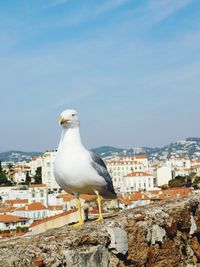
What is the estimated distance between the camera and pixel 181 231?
4719 mm

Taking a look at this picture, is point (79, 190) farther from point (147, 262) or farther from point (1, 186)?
point (1, 186)

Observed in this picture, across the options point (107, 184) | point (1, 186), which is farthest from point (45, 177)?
point (107, 184)

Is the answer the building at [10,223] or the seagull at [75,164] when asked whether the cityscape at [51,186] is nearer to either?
the building at [10,223]

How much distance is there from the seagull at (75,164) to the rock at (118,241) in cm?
58

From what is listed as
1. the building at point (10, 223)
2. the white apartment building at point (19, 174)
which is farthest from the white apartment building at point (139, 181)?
the building at point (10, 223)

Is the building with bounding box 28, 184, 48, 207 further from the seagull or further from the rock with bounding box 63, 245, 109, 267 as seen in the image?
the rock with bounding box 63, 245, 109, 267

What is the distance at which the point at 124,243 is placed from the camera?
13.2ft

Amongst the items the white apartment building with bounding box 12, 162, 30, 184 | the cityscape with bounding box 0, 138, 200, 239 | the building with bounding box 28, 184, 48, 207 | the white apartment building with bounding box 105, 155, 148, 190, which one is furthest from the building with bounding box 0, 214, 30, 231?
the white apartment building with bounding box 105, 155, 148, 190

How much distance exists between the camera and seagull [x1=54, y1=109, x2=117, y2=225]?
452 cm

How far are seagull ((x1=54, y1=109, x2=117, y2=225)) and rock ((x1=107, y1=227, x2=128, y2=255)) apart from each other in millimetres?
579

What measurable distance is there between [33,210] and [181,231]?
206 feet

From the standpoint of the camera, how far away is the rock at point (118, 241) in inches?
155

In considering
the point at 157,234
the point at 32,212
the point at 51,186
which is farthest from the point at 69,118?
the point at 51,186

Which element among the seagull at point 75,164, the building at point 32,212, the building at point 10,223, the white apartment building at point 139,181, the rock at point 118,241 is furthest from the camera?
the white apartment building at point 139,181
